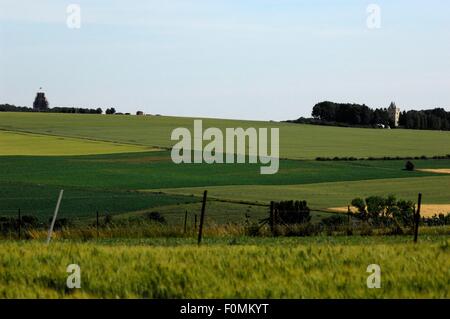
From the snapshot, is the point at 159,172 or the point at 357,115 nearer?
the point at 159,172

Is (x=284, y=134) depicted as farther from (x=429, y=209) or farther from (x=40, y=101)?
(x=40, y=101)

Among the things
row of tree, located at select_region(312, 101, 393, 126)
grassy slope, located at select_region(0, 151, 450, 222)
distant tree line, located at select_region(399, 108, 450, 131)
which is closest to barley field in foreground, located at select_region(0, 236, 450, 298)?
grassy slope, located at select_region(0, 151, 450, 222)

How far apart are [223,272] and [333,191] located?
42.9 m

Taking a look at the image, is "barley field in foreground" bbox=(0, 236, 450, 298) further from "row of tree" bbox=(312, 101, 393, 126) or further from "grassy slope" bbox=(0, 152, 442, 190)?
"row of tree" bbox=(312, 101, 393, 126)

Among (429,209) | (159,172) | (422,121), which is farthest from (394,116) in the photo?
(429,209)

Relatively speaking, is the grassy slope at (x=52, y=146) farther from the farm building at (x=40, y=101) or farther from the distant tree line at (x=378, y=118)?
the farm building at (x=40, y=101)

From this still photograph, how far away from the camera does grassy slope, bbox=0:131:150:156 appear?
74975 mm

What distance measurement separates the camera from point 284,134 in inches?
3939

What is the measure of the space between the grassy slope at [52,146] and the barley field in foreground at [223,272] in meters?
61.3

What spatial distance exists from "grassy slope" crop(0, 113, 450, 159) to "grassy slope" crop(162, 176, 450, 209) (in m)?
17.7

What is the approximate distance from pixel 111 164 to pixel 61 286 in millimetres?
55405

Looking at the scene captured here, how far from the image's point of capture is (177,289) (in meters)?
10.5

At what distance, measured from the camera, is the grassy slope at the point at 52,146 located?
75.0m

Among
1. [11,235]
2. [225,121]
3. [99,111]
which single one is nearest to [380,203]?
[11,235]
